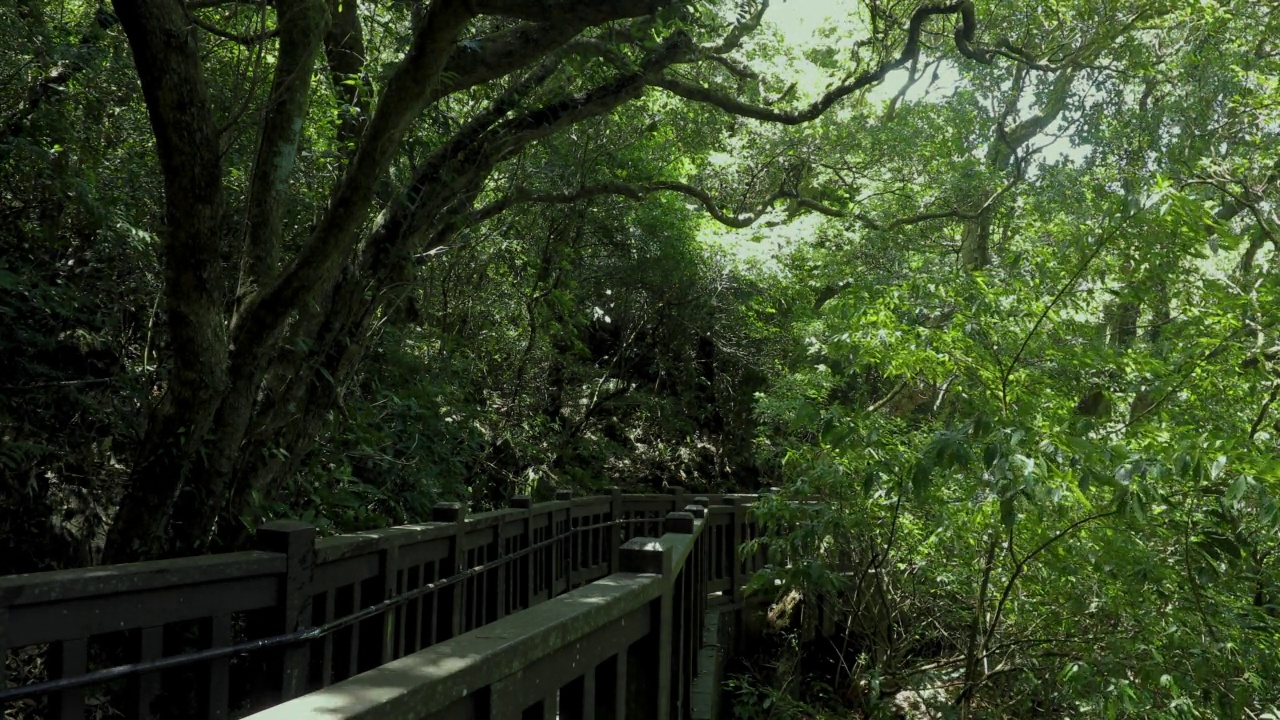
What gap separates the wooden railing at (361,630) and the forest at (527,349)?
72cm

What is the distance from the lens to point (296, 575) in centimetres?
299

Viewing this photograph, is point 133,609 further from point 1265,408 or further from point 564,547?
point 1265,408

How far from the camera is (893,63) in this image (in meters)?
8.49

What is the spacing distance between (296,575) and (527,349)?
644 cm

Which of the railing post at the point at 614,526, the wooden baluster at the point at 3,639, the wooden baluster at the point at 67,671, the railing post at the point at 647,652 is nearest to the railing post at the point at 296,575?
the wooden baluster at the point at 67,671

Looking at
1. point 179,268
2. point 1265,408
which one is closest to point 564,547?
point 179,268

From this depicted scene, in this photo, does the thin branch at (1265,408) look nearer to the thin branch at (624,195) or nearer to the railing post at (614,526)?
the railing post at (614,526)

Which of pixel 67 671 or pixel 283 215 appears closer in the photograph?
pixel 67 671

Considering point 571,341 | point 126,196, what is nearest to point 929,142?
point 571,341

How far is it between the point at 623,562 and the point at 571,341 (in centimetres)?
825

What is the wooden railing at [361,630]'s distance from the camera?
1309 millimetres

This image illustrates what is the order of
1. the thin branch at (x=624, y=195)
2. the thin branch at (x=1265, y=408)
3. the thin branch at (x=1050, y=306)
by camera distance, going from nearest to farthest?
the thin branch at (x=1050, y=306)
the thin branch at (x=1265, y=408)
the thin branch at (x=624, y=195)

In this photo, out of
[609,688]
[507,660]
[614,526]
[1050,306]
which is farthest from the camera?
[614,526]

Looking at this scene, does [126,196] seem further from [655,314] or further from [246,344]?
[655,314]
